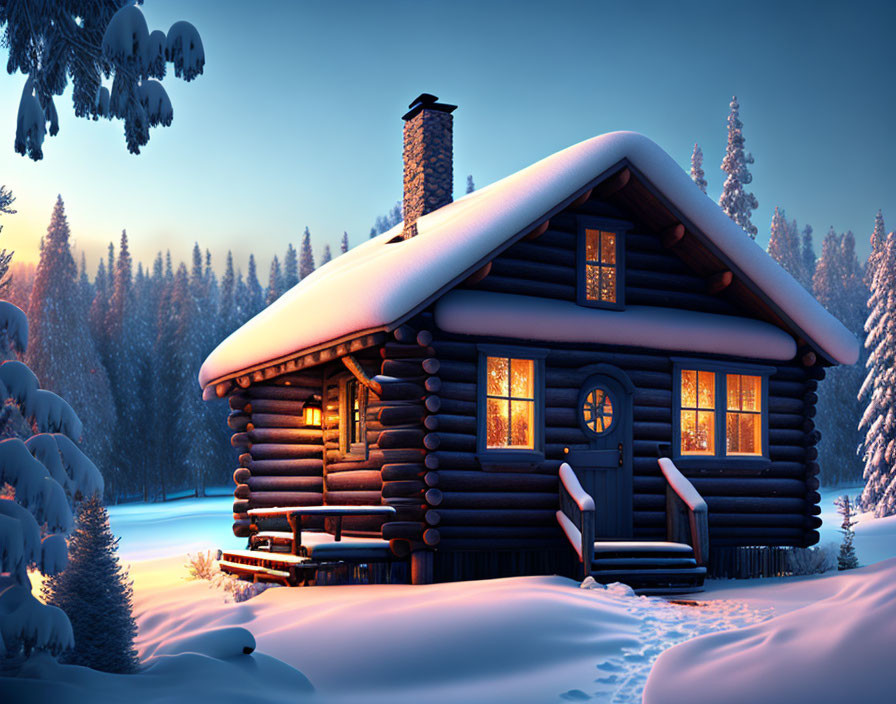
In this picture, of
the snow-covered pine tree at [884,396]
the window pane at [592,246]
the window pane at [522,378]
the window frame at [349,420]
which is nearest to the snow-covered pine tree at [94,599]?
the window pane at [522,378]

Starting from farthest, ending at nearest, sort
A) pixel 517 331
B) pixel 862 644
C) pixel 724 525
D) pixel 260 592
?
pixel 724 525
pixel 517 331
pixel 260 592
pixel 862 644

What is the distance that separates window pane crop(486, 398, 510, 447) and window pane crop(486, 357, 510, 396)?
0.12 meters

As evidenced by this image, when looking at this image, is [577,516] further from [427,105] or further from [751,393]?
[427,105]

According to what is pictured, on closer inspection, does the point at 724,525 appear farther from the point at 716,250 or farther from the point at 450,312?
the point at 450,312

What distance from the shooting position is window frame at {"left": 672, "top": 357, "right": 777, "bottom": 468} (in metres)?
14.6

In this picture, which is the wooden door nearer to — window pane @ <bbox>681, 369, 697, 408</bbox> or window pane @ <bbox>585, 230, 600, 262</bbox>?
window pane @ <bbox>681, 369, 697, 408</bbox>

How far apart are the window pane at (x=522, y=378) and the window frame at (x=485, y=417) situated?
0.09 metres

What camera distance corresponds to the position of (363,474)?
582 inches

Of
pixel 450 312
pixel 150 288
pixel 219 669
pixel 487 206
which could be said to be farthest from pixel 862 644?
pixel 150 288

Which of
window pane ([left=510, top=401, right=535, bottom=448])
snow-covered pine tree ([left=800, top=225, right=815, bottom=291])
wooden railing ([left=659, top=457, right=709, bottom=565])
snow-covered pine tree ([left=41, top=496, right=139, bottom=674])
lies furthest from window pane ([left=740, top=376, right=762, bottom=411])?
snow-covered pine tree ([left=800, top=225, right=815, bottom=291])

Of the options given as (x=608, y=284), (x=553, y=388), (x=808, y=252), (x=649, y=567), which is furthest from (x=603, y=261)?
(x=808, y=252)

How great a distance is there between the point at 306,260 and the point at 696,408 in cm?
5716

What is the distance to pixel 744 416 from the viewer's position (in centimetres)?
1548

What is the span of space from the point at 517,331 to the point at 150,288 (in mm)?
77996
